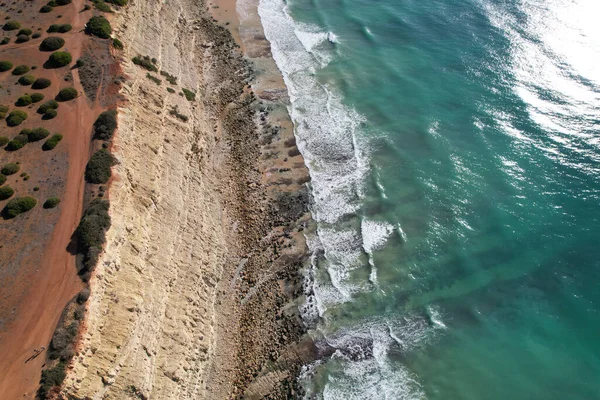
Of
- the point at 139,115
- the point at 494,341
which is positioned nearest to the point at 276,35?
the point at 139,115

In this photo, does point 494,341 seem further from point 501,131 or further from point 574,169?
point 501,131

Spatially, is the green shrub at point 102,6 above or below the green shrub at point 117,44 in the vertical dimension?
above

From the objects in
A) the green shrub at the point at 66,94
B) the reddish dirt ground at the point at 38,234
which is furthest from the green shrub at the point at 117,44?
the green shrub at the point at 66,94

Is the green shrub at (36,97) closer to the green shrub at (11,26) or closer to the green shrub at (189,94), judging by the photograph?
the green shrub at (11,26)

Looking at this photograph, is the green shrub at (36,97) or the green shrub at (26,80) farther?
the green shrub at (26,80)

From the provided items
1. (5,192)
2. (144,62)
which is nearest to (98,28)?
(144,62)

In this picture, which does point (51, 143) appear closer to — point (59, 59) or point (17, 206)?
point (17, 206)
